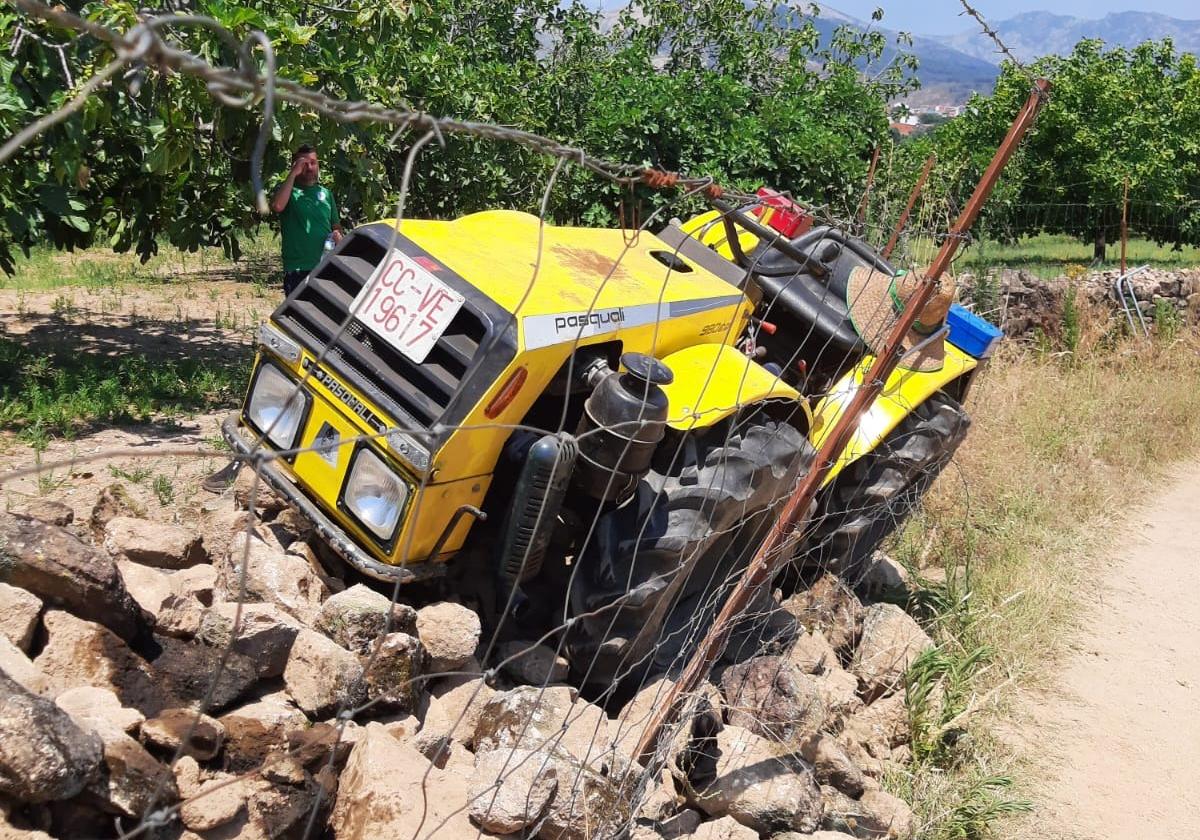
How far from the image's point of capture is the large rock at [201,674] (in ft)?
9.67

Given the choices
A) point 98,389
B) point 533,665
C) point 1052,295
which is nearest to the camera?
point 533,665

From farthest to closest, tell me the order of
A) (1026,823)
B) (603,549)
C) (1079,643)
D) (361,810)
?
(1079,643) → (1026,823) → (603,549) → (361,810)

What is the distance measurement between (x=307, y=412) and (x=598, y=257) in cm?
123

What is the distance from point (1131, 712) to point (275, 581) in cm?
383

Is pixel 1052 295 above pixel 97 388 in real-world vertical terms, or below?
above

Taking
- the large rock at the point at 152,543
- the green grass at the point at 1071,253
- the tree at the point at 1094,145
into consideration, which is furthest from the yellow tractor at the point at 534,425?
the tree at the point at 1094,145

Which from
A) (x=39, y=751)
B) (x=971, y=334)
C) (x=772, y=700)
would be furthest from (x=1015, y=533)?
(x=39, y=751)

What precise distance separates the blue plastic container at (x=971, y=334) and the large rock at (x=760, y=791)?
8.97 ft

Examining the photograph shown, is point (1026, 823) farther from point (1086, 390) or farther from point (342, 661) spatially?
point (1086, 390)

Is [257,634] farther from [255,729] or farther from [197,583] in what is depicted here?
[197,583]

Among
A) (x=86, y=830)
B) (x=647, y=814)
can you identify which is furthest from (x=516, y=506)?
(x=86, y=830)

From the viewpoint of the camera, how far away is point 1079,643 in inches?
224

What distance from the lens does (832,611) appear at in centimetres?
499

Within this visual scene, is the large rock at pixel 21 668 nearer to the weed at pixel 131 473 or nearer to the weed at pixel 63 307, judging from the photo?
the weed at pixel 131 473
